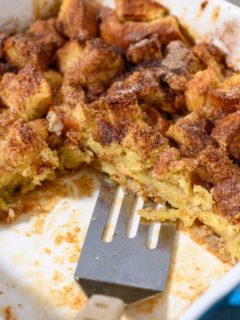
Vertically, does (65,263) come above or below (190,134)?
below

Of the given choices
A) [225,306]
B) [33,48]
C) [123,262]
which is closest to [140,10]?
[33,48]

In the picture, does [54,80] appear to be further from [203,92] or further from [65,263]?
[65,263]

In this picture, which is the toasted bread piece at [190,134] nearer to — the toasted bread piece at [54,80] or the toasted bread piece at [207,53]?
the toasted bread piece at [207,53]

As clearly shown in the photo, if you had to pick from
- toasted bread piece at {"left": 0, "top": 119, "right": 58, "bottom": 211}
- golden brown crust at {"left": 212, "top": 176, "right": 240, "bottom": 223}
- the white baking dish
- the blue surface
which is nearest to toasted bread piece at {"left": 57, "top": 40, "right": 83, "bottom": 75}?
toasted bread piece at {"left": 0, "top": 119, "right": 58, "bottom": 211}

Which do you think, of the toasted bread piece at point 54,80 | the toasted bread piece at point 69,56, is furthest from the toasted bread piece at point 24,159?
the toasted bread piece at point 69,56

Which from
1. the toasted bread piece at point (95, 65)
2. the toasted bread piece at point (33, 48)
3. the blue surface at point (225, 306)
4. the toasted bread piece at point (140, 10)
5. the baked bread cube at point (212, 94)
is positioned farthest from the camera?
the toasted bread piece at point (140, 10)

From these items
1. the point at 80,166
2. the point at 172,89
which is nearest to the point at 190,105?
the point at 172,89
